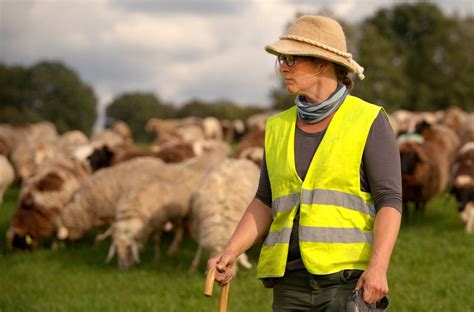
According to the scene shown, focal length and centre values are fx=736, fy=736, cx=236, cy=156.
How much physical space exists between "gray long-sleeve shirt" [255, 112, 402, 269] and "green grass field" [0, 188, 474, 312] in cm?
415

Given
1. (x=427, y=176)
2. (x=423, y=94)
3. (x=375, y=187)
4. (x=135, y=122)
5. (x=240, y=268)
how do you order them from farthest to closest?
1. (x=135, y=122)
2. (x=423, y=94)
3. (x=427, y=176)
4. (x=240, y=268)
5. (x=375, y=187)

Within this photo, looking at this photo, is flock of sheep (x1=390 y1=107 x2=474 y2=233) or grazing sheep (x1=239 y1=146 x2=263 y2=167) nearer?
flock of sheep (x1=390 y1=107 x2=474 y2=233)

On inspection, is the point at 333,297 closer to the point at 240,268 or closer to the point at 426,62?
the point at 240,268

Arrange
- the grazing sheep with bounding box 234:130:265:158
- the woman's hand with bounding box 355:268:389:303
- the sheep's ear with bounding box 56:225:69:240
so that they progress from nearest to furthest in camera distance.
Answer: the woman's hand with bounding box 355:268:389:303 < the sheep's ear with bounding box 56:225:69:240 < the grazing sheep with bounding box 234:130:265:158

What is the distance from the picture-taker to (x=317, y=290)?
3387 mm

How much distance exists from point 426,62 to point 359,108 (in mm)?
59948

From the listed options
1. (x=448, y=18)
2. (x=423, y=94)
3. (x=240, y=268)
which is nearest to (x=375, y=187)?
(x=240, y=268)

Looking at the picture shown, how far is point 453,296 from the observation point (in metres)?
7.57

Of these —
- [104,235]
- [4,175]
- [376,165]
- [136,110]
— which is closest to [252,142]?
[104,235]

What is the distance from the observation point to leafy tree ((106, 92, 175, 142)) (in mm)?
83688

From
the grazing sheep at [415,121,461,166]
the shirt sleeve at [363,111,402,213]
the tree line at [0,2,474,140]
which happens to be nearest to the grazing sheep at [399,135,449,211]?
the grazing sheep at [415,121,461,166]

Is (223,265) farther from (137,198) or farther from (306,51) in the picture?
(137,198)

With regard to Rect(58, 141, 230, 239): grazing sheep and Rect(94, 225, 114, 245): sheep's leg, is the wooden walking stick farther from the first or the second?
Rect(58, 141, 230, 239): grazing sheep

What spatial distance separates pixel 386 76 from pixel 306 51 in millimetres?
53778
